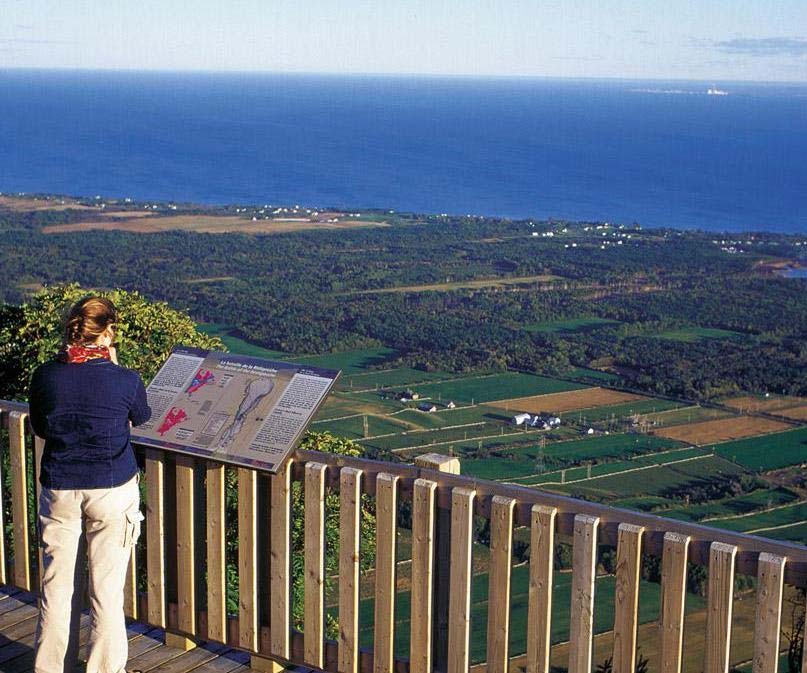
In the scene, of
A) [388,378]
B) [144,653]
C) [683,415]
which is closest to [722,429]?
[683,415]

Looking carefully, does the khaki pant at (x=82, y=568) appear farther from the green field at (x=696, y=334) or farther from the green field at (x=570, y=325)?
the green field at (x=696, y=334)

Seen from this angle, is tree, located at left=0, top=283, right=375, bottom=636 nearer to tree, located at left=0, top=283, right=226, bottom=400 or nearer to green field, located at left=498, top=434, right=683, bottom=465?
tree, located at left=0, top=283, right=226, bottom=400

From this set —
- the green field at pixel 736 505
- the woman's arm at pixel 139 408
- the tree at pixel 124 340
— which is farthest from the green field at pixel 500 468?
the woman's arm at pixel 139 408

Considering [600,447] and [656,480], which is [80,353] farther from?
[600,447]

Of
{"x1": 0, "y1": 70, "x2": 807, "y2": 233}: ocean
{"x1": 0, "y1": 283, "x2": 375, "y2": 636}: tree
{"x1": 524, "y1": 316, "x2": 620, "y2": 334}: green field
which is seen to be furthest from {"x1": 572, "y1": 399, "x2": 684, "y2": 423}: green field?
{"x1": 0, "y1": 70, "x2": 807, "y2": 233}: ocean

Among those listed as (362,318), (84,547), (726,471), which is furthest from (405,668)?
(362,318)

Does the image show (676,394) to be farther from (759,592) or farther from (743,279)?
(759,592)
